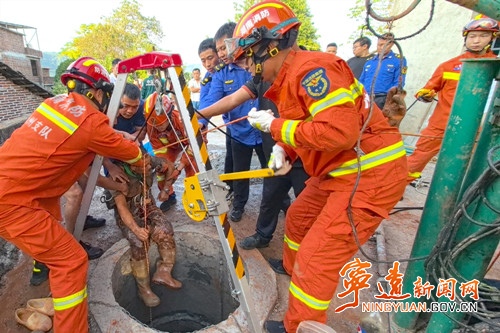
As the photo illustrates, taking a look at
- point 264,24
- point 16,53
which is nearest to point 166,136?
point 264,24

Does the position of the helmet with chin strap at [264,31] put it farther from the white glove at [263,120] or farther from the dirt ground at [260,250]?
the dirt ground at [260,250]

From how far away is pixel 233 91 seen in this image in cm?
361

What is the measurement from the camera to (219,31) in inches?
138

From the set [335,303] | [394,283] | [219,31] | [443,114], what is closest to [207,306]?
[335,303]

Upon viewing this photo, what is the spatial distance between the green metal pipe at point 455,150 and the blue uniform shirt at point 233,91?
6.72 ft

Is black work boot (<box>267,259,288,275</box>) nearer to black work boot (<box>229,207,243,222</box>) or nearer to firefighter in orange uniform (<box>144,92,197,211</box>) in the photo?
black work boot (<box>229,207,243,222</box>)

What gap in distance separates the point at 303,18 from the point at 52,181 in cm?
2209

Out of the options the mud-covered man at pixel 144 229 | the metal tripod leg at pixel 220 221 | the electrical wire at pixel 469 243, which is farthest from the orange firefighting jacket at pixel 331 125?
the mud-covered man at pixel 144 229

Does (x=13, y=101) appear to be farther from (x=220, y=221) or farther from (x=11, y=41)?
(x=11, y=41)

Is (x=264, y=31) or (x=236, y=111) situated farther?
(x=236, y=111)

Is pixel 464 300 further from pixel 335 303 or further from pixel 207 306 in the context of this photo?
pixel 207 306

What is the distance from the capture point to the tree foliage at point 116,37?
2398 centimetres

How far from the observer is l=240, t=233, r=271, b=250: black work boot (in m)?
3.07

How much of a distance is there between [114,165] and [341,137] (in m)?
2.33
